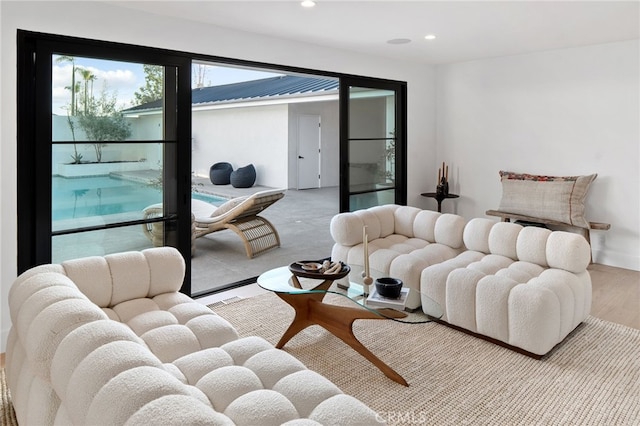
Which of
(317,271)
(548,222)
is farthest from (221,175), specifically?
(317,271)

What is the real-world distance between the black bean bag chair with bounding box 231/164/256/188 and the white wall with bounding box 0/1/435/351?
730 cm

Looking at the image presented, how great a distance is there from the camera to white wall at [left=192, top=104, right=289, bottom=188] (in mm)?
12094

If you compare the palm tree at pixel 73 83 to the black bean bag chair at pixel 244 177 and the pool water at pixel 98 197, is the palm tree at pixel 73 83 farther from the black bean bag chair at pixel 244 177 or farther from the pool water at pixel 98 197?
the black bean bag chair at pixel 244 177

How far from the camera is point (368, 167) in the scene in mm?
5621

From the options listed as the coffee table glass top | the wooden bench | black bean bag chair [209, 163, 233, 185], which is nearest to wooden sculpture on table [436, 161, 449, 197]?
the wooden bench

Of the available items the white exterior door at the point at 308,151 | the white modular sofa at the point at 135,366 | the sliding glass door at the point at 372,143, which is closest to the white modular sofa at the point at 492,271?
the white modular sofa at the point at 135,366

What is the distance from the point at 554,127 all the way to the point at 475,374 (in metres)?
3.81

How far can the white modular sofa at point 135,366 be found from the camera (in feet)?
3.76

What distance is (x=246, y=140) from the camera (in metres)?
13.0

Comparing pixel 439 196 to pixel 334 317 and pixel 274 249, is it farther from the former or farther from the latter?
pixel 334 317

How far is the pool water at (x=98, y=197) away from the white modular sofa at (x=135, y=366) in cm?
99

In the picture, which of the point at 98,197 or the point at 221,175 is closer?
the point at 98,197

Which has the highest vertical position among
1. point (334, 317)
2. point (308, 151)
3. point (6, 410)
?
point (308, 151)

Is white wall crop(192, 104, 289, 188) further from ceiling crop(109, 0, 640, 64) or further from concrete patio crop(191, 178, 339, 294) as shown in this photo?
ceiling crop(109, 0, 640, 64)
